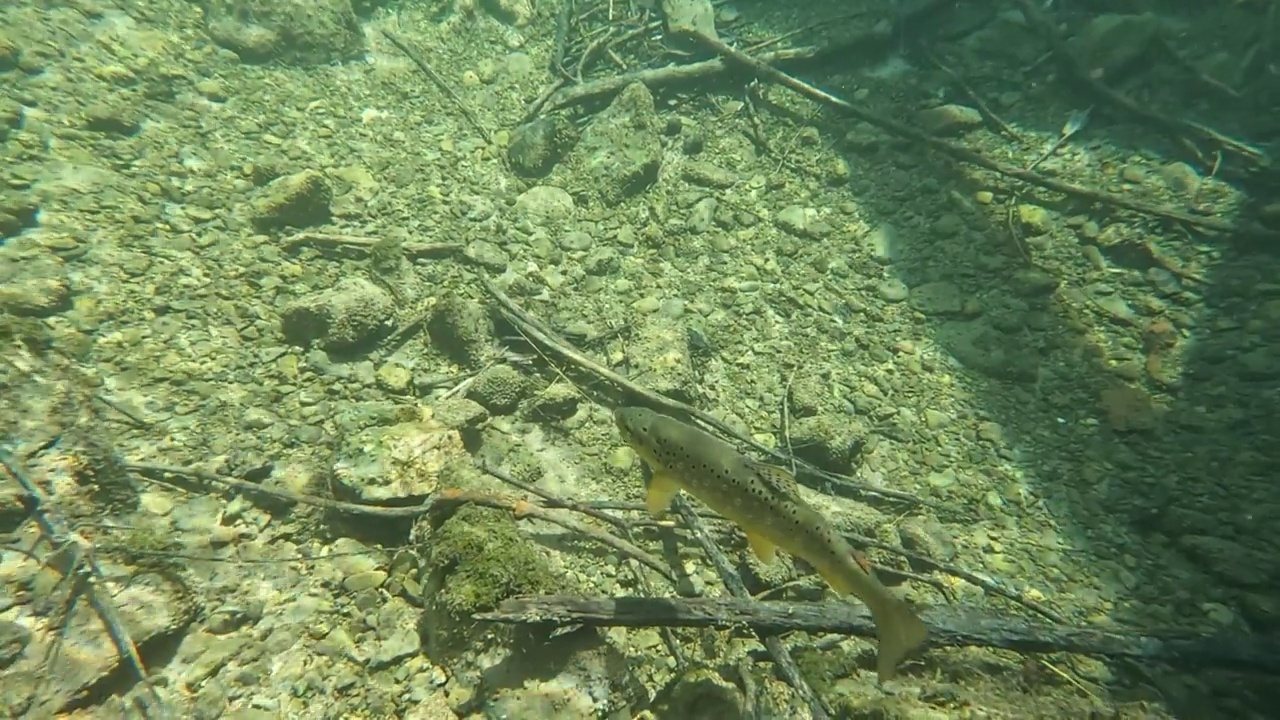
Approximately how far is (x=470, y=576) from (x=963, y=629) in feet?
8.31

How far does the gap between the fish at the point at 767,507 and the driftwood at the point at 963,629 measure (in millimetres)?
331

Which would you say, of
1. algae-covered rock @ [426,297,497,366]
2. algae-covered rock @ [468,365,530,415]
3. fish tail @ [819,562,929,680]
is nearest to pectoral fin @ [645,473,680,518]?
fish tail @ [819,562,929,680]

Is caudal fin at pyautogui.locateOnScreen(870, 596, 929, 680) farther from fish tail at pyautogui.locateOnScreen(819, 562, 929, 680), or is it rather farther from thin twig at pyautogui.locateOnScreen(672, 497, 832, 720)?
thin twig at pyautogui.locateOnScreen(672, 497, 832, 720)

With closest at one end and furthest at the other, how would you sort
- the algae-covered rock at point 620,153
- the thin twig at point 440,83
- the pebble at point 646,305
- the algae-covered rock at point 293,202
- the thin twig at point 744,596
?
the thin twig at point 744,596
the algae-covered rock at point 293,202
the pebble at point 646,305
the algae-covered rock at point 620,153
the thin twig at point 440,83

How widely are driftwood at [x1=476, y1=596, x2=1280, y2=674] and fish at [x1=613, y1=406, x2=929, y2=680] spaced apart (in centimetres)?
33

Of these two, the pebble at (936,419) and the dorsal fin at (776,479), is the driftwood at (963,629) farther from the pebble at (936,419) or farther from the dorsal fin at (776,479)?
the pebble at (936,419)

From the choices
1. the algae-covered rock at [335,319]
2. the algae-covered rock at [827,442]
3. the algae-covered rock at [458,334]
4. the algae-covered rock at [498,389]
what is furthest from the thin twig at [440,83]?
the algae-covered rock at [827,442]

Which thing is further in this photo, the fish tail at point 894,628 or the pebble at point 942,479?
the pebble at point 942,479

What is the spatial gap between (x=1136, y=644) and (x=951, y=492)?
1447mm

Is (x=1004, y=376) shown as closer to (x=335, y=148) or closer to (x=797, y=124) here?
(x=797, y=124)

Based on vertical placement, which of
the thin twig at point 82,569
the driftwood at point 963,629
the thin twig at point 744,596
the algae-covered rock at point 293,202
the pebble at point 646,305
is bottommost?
the thin twig at point 82,569

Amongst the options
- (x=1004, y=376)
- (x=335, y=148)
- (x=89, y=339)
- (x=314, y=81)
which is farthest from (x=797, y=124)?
(x=89, y=339)

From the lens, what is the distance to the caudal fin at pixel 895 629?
8.42 feet

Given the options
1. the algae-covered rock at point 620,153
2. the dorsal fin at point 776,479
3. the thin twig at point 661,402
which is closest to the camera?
the dorsal fin at point 776,479
